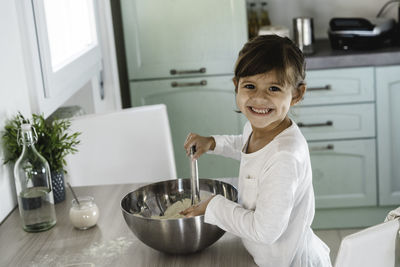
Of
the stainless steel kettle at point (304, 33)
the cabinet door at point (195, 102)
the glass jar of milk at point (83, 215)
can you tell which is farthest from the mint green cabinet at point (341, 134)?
the glass jar of milk at point (83, 215)

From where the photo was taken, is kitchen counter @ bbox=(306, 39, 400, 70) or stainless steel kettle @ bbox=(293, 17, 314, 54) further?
stainless steel kettle @ bbox=(293, 17, 314, 54)

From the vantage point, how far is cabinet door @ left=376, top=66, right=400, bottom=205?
3.05 metres

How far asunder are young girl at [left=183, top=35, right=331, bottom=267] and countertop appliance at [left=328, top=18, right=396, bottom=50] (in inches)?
73.5

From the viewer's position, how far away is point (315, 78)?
3070mm

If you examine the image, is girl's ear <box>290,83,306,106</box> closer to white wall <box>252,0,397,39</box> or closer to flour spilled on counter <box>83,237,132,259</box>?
flour spilled on counter <box>83,237,132,259</box>

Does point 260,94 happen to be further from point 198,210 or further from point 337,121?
point 337,121

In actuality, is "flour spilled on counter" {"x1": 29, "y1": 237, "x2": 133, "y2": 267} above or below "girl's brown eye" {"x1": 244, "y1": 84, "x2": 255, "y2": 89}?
below

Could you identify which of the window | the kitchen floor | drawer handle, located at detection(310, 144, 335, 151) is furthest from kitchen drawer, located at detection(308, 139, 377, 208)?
the window

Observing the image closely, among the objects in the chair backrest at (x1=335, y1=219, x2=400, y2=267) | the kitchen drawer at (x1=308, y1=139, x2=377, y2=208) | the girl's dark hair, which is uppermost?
the girl's dark hair

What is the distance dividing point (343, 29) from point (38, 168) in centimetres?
208

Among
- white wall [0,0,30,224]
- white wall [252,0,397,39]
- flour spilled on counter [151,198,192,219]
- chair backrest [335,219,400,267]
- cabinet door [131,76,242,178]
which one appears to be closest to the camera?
chair backrest [335,219,400,267]

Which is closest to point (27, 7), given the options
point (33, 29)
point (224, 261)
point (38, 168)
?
point (33, 29)

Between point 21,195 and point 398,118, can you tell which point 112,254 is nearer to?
point 21,195

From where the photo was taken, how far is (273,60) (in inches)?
53.4
